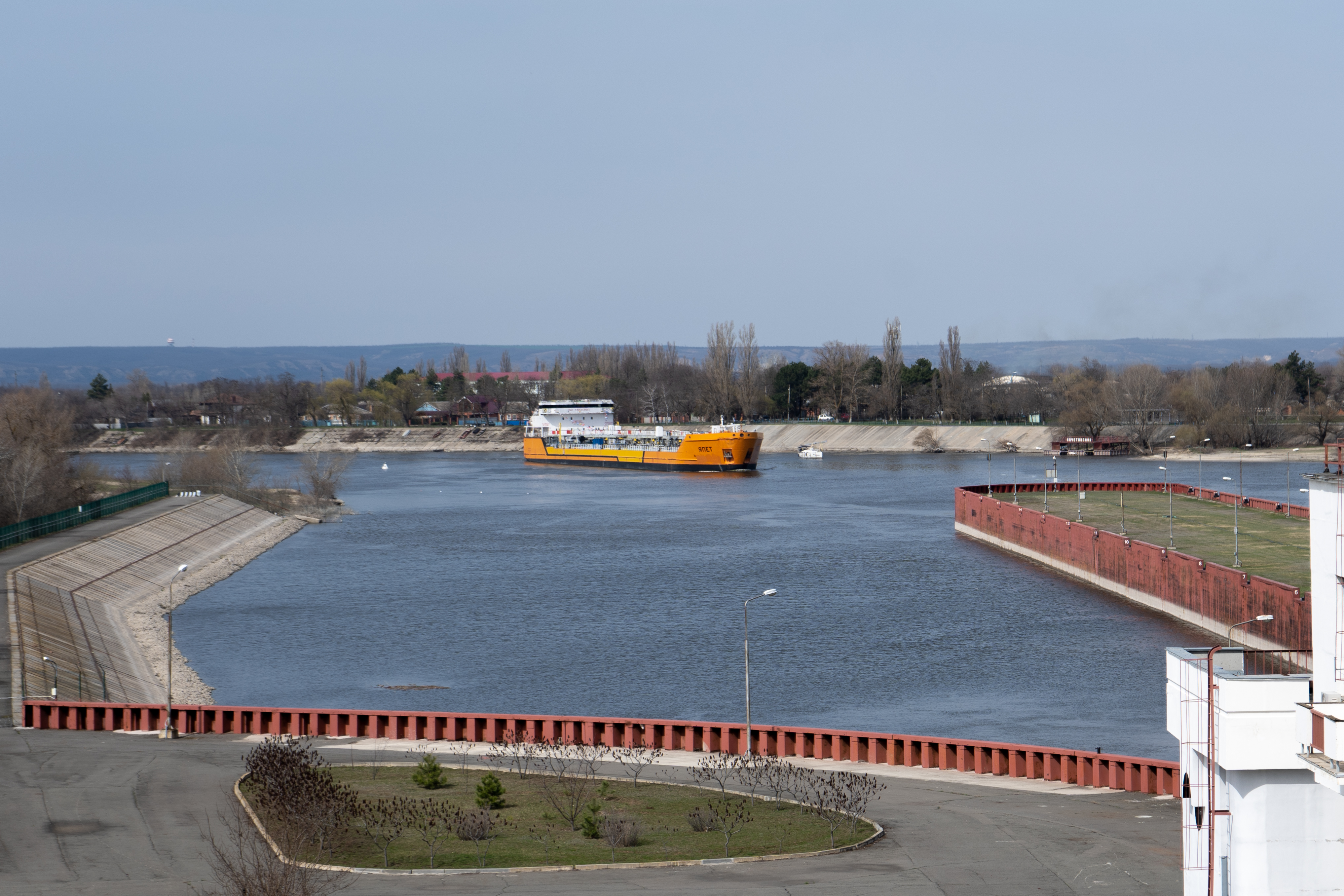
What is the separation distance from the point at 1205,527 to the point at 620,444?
77.2 meters

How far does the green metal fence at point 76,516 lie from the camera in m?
49.2

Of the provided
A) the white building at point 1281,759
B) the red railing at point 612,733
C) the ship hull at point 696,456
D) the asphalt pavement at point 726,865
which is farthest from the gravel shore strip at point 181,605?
the ship hull at point 696,456

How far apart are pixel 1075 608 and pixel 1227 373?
99804 millimetres

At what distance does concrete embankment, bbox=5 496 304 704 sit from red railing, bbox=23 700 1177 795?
10.5 ft

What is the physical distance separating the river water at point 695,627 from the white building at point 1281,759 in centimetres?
1425

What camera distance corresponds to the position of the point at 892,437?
14175 centimetres

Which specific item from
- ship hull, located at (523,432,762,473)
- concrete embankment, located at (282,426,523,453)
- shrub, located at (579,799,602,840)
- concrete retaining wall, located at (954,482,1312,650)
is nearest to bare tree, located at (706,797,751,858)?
shrub, located at (579,799,602,840)

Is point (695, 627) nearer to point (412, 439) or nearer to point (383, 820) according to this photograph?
point (383, 820)

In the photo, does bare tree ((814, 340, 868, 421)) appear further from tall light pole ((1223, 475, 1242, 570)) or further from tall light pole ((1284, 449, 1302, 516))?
tall light pole ((1223, 475, 1242, 570))

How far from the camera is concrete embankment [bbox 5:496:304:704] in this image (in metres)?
30.6

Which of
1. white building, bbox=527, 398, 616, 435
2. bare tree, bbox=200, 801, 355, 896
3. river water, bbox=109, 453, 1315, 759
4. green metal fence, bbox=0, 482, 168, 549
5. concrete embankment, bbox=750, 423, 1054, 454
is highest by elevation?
white building, bbox=527, 398, 616, 435

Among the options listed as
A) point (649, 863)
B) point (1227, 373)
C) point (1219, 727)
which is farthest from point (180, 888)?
point (1227, 373)

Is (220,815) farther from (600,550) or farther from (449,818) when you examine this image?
(600,550)

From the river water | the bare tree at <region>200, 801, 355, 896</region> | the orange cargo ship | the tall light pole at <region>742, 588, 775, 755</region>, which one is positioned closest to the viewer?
the bare tree at <region>200, 801, 355, 896</region>
